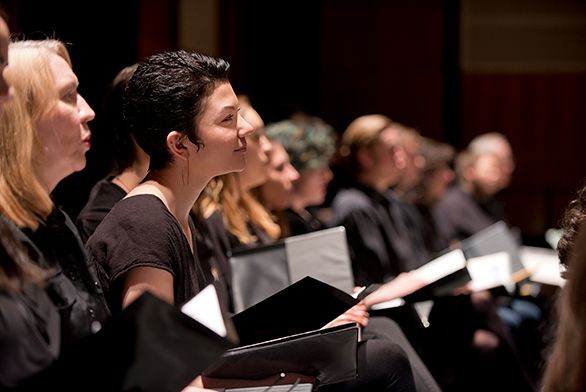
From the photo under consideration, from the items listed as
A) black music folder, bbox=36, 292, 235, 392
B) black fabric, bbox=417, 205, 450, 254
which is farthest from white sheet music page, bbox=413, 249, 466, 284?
black fabric, bbox=417, 205, 450, 254

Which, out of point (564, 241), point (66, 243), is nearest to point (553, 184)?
point (564, 241)

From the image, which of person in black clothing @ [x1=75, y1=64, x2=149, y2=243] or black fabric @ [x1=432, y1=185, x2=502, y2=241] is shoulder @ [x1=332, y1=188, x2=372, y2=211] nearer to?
black fabric @ [x1=432, y1=185, x2=502, y2=241]

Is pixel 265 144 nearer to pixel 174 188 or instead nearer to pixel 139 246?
pixel 174 188

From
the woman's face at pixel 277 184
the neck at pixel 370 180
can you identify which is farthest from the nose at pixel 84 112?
the neck at pixel 370 180

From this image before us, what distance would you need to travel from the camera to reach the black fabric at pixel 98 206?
255 cm

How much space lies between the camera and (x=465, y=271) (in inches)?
125

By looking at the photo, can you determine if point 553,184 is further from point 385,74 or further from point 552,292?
point 552,292

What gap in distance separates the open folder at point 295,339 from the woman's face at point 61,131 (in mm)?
476

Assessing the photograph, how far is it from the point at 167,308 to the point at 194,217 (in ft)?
4.59

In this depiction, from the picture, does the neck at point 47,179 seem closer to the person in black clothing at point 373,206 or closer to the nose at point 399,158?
the person in black clothing at point 373,206

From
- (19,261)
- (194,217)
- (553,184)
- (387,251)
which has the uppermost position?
(19,261)

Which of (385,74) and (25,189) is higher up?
(25,189)

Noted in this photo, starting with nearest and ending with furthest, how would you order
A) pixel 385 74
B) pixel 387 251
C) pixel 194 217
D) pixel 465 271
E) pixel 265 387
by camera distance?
pixel 265 387 < pixel 194 217 < pixel 465 271 < pixel 387 251 < pixel 385 74

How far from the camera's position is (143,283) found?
6.87 feet
